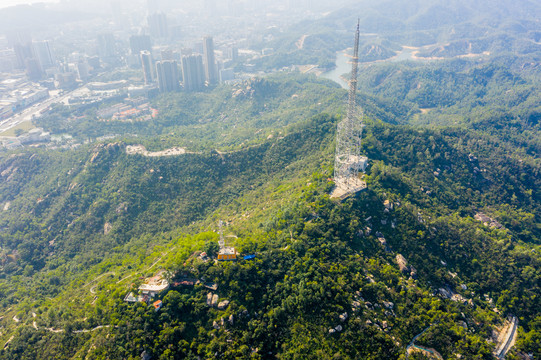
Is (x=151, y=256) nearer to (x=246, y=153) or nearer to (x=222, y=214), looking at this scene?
(x=222, y=214)

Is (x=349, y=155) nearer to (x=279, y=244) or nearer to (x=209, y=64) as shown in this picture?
(x=279, y=244)

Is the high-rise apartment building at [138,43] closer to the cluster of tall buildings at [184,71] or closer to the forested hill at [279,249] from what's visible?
the cluster of tall buildings at [184,71]

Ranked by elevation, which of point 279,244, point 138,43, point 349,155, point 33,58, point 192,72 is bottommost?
point 279,244

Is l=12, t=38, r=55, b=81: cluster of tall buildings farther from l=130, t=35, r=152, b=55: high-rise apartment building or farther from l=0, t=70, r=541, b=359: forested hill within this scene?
l=0, t=70, r=541, b=359: forested hill

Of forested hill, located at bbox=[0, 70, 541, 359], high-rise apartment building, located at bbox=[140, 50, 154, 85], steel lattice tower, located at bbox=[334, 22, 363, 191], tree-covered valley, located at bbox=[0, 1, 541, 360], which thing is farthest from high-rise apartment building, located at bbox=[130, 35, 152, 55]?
steel lattice tower, located at bbox=[334, 22, 363, 191]

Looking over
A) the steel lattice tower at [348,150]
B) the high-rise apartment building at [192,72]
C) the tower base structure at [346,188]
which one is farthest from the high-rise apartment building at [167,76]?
the tower base structure at [346,188]

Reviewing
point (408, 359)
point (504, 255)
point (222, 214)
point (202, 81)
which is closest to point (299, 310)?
point (408, 359)

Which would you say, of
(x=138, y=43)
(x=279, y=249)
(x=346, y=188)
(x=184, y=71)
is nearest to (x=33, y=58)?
(x=138, y=43)
